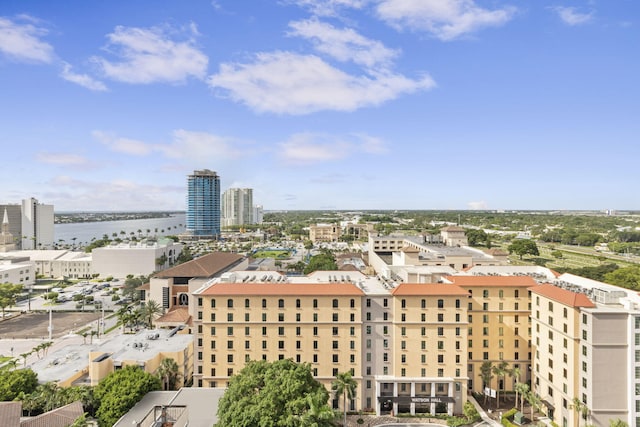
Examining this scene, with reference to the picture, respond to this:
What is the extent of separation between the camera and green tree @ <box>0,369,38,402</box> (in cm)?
3544

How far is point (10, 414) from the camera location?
30062 millimetres

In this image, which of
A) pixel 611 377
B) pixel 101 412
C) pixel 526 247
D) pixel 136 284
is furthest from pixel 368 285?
pixel 526 247

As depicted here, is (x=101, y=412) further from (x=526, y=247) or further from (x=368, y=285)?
(x=526, y=247)

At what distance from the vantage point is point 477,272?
176 feet

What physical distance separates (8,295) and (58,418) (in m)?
70.4

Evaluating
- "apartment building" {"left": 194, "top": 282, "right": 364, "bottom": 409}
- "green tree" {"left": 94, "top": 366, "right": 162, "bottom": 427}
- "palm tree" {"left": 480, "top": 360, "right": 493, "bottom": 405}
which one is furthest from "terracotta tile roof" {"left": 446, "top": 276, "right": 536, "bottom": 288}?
"green tree" {"left": 94, "top": 366, "right": 162, "bottom": 427}

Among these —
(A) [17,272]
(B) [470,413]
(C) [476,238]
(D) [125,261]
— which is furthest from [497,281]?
(C) [476,238]

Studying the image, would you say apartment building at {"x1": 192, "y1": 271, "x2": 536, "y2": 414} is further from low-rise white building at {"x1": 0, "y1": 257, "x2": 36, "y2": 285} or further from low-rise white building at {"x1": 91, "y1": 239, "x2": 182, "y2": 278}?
low-rise white building at {"x1": 0, "y1": 257, "x2": 36, "y2": 285}

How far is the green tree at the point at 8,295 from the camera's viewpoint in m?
77.7

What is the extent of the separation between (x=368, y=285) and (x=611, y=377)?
80.6ft

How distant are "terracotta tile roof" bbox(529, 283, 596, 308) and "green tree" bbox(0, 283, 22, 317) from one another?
9322cm

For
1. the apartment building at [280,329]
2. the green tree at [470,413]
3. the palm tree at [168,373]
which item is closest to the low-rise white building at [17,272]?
the palm tree at [168,373]

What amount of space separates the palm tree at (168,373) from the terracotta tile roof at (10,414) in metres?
12.9

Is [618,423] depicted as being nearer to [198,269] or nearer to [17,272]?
[198,269]
